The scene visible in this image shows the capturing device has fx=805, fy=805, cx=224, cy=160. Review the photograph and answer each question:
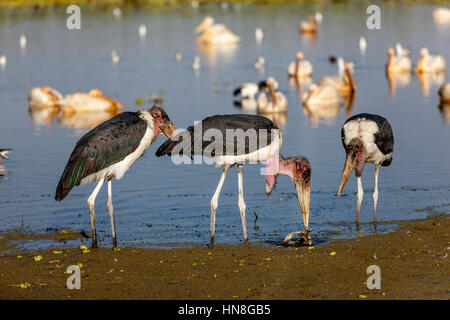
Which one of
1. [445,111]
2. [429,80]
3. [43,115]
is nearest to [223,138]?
[445,111]

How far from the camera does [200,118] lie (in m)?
19.7

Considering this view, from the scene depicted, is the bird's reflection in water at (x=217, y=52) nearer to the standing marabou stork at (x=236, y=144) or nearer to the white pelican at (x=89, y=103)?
the white pelican at (x=89, y=103)

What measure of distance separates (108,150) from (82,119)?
Result: 1270 cm

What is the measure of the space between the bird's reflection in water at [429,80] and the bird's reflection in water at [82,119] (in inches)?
379

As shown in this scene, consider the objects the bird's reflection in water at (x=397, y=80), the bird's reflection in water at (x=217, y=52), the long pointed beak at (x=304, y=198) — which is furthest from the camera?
the bird's reflection in water at (x=217, y=52)

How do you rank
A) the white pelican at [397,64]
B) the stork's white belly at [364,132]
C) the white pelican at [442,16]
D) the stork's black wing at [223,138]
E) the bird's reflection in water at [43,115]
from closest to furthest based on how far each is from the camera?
the stork's black wing at [223,138]
the stork's white belly at [364,132]
the bird's reflection in water at [43,115]
the white pelican at [397,64]
the white pelican at [442,16]

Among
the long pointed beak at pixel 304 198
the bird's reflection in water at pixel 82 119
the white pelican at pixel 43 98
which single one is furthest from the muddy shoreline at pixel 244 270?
the white pelican at pixel 43 98

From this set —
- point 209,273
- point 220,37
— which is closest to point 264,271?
point 209,273

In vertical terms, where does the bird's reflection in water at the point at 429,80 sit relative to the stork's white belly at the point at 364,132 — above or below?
above

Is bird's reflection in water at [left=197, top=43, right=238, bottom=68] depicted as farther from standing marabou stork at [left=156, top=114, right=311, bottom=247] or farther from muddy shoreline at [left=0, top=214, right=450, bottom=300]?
muddy shoreline at [left=0, top=214, right=450, bottom=300]

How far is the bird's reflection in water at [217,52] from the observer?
112 feet

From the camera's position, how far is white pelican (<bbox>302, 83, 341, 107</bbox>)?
73.6ft

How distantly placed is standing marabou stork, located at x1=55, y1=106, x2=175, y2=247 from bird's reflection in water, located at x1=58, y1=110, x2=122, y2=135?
1007 cm

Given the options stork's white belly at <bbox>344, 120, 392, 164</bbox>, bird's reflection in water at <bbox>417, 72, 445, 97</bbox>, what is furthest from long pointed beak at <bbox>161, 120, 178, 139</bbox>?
bird's reflection in water at <bbox>417, 72, 445, 97</bbox>
